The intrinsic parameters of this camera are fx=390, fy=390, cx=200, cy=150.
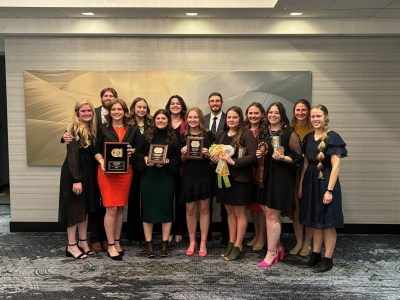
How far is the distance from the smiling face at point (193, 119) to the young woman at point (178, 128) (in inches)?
10.8

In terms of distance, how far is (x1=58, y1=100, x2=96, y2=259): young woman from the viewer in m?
4.11

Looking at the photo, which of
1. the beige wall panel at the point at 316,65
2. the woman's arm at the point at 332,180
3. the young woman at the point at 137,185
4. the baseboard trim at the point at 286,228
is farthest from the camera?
the baseboard trim at the point at 286,228

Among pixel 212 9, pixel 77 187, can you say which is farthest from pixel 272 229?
pixel 212 9

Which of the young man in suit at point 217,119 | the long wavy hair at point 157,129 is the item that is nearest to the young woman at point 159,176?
the long wavy hair at point 157,129

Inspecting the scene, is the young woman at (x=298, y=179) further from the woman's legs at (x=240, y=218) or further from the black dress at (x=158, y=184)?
the black dress at (x=158, y=184)

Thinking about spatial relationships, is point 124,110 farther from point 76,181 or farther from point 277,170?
point 277,170

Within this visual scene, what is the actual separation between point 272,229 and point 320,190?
64 centimetres

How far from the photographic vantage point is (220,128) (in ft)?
15.4

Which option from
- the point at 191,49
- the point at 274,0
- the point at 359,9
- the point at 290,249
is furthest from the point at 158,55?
the point at 290,249

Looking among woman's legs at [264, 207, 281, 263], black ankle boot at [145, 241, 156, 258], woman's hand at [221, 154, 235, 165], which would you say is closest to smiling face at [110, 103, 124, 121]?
woman's hand at [221, 154, 235, 165]

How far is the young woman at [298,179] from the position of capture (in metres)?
4.21

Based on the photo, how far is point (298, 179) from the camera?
13.8 ft

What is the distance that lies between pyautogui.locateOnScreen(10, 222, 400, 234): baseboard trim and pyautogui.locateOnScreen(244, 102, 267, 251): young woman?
636mm

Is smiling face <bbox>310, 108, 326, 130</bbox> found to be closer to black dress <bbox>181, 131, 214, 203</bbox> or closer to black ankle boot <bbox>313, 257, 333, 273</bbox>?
black dress <bbox>181, 131, 214, 203</bbox>
